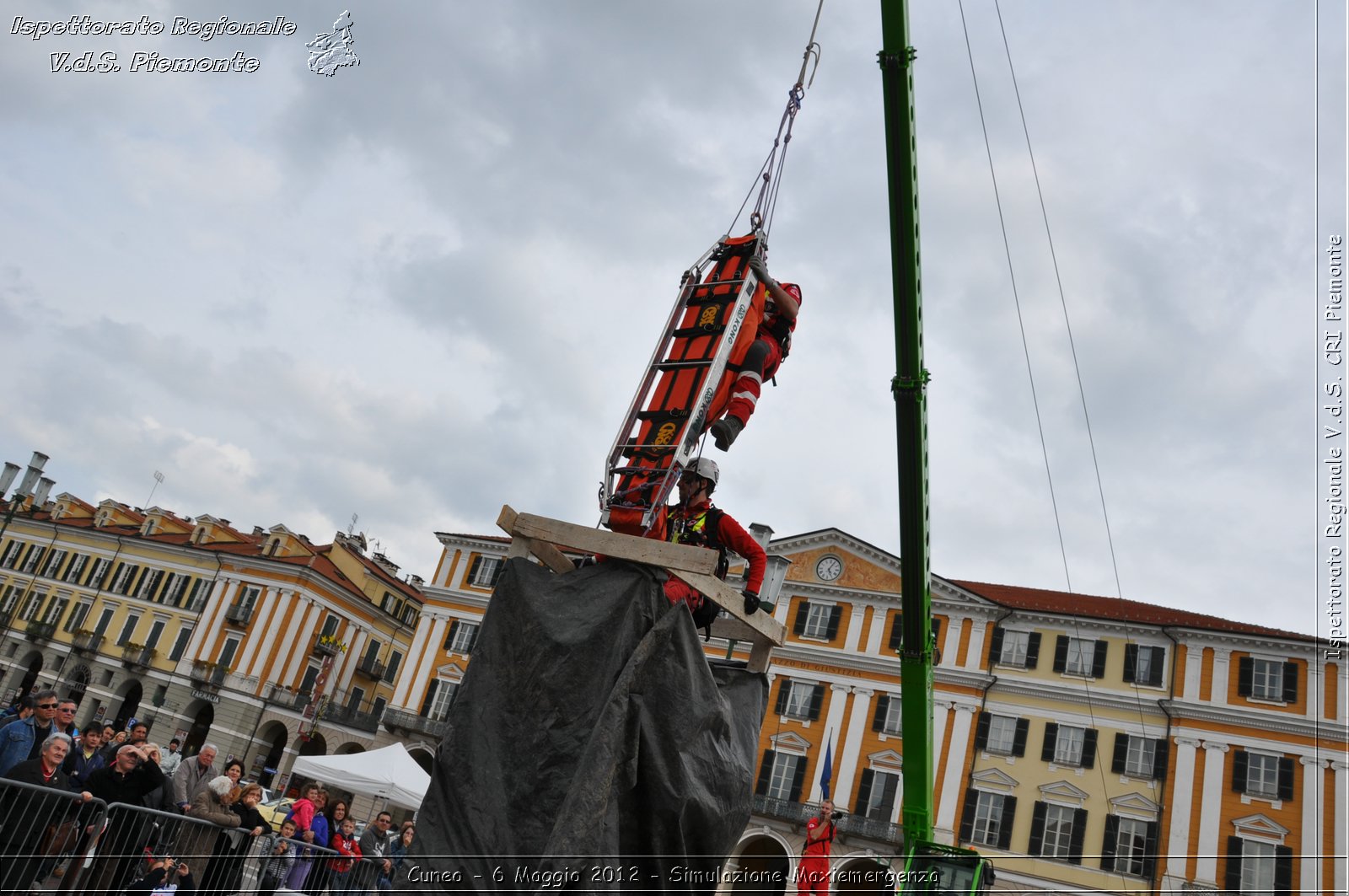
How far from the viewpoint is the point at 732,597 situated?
5.76 meters

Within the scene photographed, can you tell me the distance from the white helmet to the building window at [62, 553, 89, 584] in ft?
209

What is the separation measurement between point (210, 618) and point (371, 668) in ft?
30.2

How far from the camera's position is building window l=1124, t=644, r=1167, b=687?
34562 millimetres

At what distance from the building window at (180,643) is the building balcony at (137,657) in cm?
128

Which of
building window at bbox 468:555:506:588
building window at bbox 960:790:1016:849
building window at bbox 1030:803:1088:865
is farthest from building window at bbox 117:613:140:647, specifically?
building window at bbox 1030:803:1088:865

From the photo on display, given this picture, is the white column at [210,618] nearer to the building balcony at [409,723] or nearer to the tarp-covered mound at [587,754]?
the building balcony at [409,723]

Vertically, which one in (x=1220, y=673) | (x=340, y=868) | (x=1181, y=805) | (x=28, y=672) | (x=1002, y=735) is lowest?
(x=28, y=672)

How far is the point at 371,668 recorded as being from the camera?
55.8 meters

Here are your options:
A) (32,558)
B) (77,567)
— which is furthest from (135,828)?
(32,558)

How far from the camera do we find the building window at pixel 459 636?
155ft

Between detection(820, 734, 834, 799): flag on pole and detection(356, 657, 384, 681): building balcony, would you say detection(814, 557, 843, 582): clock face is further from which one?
detection(356, 657, 384, 681): building balcony

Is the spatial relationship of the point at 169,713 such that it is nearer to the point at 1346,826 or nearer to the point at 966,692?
the point at 966,692

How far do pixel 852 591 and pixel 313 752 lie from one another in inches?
1189

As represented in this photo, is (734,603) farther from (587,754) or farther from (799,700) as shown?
(799,700)
